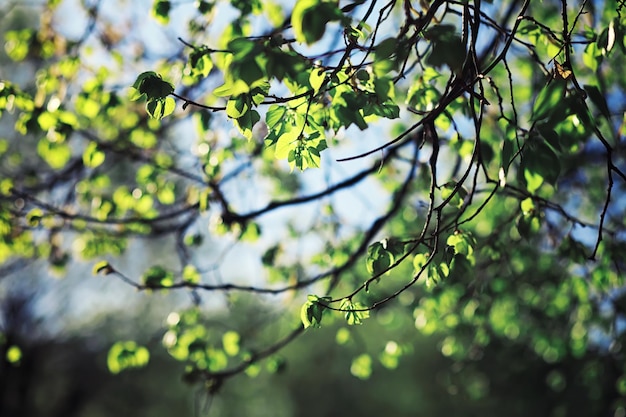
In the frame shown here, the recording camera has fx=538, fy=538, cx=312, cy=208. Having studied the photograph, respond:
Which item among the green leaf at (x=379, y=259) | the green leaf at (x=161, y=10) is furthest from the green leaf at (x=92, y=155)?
the green leaf at (x=379, y=259)

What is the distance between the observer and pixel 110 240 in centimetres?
388

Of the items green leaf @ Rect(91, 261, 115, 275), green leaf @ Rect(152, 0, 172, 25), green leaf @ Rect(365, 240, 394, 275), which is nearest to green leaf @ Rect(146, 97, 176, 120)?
green leaf @ Rect(365, 240, 394, 275)

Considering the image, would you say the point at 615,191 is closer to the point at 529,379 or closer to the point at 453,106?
the point at 529,379

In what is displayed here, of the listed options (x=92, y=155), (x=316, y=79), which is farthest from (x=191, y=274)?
(x=316, y=79)

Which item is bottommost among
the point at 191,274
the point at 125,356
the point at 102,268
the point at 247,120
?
the point at 125,356

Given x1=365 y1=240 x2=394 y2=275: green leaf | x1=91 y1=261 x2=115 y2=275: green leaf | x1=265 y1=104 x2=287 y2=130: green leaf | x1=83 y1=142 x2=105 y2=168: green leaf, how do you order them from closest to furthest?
x1=265 y1=104 x2=287 y2=130: green leaf, x1=365 y1=240 x2=394 y2=275: green leaf, x1=91 y1=261 x2=115 y2=275: green leaf, x1=83 y1=142 x2=105 y2=168: green leaf

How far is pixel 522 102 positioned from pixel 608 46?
3670 mm

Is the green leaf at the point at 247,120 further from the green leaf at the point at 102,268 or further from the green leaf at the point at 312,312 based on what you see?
the green leaf at the point at 102,268

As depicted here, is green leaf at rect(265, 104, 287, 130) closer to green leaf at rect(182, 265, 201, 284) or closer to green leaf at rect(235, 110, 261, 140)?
green leaf at rect(235, 110, 261, 140)

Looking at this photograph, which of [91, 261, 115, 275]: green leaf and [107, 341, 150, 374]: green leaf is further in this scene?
[107, 341, 150, 374]: green leaf

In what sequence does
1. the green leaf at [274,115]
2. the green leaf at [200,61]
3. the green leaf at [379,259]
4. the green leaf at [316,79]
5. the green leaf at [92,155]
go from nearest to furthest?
the green leaf at [316,79], the green leaf at [274,115], the green leaf at [379,259], the green leaf at [200,61], the green leaf at [92,155]

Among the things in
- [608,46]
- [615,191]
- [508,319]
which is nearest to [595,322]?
[508,319]

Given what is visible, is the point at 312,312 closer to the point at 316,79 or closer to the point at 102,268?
the point at 316,79

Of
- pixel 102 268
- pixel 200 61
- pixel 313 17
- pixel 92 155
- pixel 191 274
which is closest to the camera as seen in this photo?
pixel 313 17
